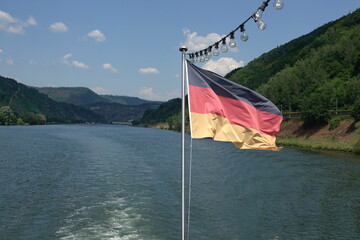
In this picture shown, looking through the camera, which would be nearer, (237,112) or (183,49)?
(183,49)

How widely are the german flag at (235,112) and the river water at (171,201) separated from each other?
34.6ft

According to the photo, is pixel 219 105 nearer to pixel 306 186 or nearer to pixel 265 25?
pixel 265 25

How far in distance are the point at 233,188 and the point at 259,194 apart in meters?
3.05

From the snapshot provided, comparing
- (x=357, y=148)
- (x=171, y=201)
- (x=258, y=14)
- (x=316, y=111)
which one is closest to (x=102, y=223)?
(x=171, y=201)

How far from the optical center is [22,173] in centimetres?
3709

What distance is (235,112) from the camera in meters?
10.2

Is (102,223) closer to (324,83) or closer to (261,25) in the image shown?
(261,25)

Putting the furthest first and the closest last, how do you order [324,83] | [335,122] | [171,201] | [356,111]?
[324,83] < [335,122] < [356,111] < [171,201]

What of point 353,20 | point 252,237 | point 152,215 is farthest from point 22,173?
point 353,20

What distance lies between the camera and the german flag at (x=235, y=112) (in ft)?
32.3

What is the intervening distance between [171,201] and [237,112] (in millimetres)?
17375

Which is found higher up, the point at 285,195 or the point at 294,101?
the point at 294,101

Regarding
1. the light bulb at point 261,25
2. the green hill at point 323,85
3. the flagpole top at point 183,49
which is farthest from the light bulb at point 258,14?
the green hill at point 323,85

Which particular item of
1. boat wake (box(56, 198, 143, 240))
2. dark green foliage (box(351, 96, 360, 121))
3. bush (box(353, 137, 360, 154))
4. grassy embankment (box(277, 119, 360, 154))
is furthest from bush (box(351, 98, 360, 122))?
boat wake (box(56, 198, 143, 240))
